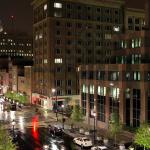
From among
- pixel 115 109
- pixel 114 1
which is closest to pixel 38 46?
pixel 114 1

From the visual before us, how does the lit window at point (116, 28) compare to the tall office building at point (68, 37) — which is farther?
the lit window at point (116, 28)

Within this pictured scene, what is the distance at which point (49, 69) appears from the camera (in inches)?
4208

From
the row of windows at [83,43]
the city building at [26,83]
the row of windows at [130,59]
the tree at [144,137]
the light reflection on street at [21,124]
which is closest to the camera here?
the tree at [144,137]

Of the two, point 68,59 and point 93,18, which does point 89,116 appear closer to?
point 68,59

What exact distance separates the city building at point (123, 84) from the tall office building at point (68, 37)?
78.6 ft

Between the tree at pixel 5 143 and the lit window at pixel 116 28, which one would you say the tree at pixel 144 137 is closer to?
the tree at pixel 5 143

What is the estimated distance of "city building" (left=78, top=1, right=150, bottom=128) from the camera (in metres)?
64.6

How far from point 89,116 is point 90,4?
48052 millimetres

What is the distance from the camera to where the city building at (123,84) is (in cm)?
6462

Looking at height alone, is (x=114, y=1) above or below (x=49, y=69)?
above

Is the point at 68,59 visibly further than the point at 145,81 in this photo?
Yes

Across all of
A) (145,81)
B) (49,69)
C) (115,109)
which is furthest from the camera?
(49,69)

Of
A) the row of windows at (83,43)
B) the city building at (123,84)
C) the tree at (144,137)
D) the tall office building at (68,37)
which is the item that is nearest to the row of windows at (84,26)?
the tall office building at (68,37)

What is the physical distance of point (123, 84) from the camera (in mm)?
68000
